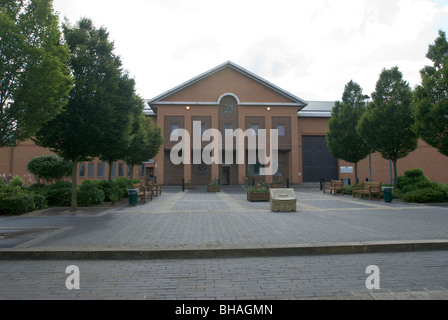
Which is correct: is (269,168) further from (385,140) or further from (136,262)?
(136,262)

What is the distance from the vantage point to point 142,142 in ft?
59.9

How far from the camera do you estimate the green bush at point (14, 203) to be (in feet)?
33.3

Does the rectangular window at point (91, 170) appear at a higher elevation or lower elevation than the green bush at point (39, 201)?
higher

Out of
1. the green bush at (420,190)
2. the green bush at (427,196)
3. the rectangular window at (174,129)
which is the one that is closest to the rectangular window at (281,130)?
the rectangular window at (174,129)

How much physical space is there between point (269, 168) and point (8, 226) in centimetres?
2670

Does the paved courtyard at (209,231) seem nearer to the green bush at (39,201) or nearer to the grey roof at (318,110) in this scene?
the green bush at (39,201)

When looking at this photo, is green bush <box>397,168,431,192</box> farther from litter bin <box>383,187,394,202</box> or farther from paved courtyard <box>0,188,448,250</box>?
paved courtyard <box>0,188,448,250</box>

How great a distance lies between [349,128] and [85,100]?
1908 centimetres

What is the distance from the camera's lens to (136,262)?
15.7ft

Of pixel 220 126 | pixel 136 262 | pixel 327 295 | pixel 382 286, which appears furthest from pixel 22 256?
pixel 220 126

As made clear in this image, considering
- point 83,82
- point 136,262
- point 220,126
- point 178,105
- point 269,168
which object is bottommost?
point 136,262

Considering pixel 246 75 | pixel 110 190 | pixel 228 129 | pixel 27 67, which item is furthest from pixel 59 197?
pixel 246 75

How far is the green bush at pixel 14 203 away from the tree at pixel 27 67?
4426mm

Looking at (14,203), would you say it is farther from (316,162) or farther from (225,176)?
(316,162)
